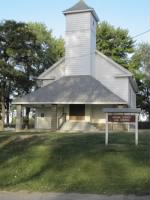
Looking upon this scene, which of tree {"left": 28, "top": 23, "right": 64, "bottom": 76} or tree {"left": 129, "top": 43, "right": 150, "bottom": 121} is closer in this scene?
tree {"left": 28, "top": 23, "right": 64, "bottom": 76}

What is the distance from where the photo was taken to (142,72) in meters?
56.2

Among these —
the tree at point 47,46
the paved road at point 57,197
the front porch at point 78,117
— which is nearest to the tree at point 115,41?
the tree at point 47,46

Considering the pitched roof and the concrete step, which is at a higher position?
the pitched roof

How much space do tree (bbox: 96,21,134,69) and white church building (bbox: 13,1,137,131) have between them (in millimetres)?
20525

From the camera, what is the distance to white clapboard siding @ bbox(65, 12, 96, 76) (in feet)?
112

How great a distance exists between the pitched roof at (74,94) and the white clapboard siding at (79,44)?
1263 millimetres

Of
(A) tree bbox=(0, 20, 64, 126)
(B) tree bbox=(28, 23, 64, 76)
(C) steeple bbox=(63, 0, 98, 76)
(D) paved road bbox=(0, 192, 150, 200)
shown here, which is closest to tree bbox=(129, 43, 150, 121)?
(B) tree bbox=(28, 23, 64, 76)

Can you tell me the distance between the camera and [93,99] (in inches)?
1155

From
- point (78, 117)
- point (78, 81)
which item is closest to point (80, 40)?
point (78, 81)

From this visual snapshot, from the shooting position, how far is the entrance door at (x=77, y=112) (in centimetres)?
3231

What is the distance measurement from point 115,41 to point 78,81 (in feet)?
86.3

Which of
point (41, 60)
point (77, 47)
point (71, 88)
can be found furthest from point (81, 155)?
point (41, 60)

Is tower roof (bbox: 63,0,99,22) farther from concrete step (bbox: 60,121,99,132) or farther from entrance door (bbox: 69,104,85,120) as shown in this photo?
concrete step (bbox: 60,121,99,132)

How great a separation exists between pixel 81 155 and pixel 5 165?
8.16 feet
